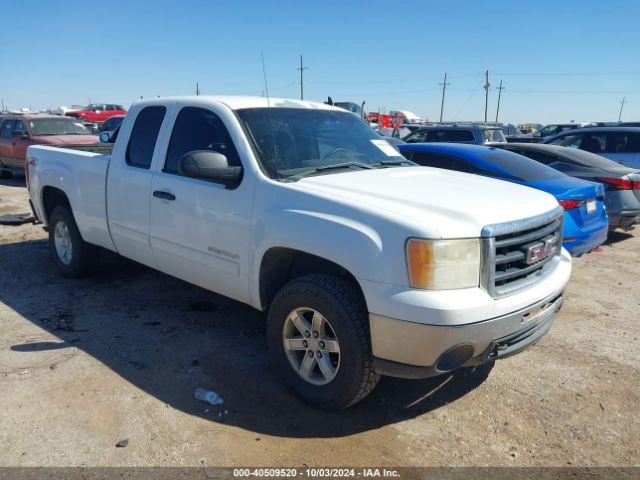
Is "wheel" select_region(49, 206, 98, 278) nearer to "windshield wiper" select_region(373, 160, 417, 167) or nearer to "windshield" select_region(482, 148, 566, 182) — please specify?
"windshield wiper" select_region(373, 160, 417, 167)

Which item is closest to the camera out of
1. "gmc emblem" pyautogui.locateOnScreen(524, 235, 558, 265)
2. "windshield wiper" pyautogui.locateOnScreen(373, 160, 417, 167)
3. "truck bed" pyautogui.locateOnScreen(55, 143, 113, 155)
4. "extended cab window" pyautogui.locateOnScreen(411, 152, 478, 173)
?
"gmc emblem" pyautogui.locateOnScreen(524, 235, 558, 265)

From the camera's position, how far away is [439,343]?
2.77 meters

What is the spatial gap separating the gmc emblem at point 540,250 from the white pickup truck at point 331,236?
1 centimetres

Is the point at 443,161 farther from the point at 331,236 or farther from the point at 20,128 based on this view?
the point at 20,128

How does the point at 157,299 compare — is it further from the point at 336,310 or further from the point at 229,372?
the point at 336,310

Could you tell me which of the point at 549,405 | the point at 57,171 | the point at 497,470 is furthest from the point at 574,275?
the point at 57,171

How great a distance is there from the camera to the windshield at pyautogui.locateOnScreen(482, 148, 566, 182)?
235 inches

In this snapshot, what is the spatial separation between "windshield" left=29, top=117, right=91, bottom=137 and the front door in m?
11.1

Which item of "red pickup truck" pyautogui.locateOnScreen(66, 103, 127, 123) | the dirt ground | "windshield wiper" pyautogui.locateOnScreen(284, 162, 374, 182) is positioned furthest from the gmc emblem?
"red pickup truck" pyautogui.locateOnScreen(66, 103, 127, 123)

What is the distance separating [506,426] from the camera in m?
3.25

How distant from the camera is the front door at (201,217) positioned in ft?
12.0

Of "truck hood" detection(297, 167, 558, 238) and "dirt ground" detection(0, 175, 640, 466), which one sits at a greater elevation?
"truck hood" detection(297, 167, 558, 238)

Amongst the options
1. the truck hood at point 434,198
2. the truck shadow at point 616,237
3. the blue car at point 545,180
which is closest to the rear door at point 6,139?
the blue car at point 545,180

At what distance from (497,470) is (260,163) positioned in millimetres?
2385
